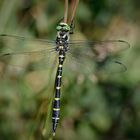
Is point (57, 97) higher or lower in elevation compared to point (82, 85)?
lower

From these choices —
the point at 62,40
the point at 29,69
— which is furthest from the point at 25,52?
the point at 29,69

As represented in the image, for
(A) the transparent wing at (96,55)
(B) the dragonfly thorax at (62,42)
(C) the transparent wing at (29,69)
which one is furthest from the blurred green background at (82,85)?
(B) the dragonfly thorax at (62,42)

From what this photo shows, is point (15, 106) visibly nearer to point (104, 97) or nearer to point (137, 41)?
point (104, 97)

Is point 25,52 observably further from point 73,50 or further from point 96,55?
point 96,55

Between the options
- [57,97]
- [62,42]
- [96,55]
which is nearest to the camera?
[57,97]

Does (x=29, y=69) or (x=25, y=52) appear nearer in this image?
(x=25, y=52)

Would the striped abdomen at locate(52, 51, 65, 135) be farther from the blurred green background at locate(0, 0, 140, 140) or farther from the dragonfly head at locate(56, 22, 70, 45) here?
the blurred green background at locate(0, 0, 140, 140)

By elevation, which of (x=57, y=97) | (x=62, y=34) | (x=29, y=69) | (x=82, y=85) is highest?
(x=62, y=34)
